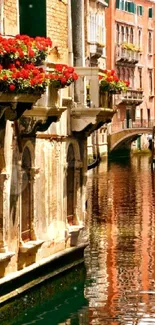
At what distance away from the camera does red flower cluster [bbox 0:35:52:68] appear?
1402 cm

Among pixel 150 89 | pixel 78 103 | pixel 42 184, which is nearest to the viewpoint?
pixel 42 184

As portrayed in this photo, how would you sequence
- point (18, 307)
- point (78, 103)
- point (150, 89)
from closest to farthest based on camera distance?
point (18, 307) < point (78, 103) < point (150, 89)

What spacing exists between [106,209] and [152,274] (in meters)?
10.4

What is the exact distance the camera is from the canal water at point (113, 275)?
15.2 m

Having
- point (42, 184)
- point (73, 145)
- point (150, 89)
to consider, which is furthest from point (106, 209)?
point (150, 89)

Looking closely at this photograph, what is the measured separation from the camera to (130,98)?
70562mm

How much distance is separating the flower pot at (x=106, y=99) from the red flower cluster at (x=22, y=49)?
404 centimetres

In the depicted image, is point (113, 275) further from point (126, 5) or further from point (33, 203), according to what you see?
point (126, 5)

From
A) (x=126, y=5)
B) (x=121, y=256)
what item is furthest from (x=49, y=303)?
(x=126, y=5)

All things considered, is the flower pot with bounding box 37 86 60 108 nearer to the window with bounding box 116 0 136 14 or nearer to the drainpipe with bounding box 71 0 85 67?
the drainpipe with bounding box 71 0 85 67

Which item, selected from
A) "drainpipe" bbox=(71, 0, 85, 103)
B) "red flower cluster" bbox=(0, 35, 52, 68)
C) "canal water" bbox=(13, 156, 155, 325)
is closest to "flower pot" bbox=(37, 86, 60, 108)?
"red flower cluster" bbox=(0, 35, 52, 68)

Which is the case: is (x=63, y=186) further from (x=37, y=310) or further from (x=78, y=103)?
(x=37, y=310)

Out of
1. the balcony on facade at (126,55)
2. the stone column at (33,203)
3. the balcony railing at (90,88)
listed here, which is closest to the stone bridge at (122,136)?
the balcony on facade at (126,55)

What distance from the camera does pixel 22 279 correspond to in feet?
52.6
